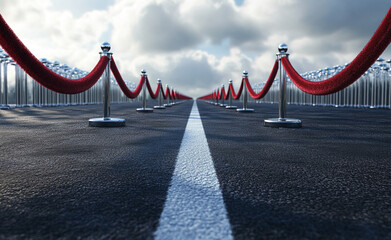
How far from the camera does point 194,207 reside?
1.57m

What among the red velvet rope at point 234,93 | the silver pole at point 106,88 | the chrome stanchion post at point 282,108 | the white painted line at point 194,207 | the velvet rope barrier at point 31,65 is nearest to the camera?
the white painted line at point 194,207

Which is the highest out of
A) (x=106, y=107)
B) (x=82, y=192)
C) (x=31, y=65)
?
(x=31, y=65)

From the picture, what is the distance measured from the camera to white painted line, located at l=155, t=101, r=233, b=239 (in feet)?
4.15

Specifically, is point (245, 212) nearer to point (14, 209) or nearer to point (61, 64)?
point (14, 209)

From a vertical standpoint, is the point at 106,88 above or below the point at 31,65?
below

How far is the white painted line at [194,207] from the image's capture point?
4.15ft

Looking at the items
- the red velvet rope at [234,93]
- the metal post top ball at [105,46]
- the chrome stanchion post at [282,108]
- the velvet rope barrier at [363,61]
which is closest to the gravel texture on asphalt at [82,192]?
the velvet rope barrier at [363,61]

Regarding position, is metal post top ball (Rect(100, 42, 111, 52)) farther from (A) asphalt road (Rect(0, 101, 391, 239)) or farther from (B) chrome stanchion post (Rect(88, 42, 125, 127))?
(A) asphalt road (Rect(0, 101, 391, 239))

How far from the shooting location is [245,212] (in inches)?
59.4

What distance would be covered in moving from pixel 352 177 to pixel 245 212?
1.20 meters

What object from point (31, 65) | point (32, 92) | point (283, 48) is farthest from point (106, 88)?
point (32, 92)

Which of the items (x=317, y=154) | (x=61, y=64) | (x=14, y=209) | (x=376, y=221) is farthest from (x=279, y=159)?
(x=61, y=64)

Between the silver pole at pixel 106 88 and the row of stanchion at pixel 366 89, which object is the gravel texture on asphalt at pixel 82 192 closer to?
the silver pole at pixel 106 88

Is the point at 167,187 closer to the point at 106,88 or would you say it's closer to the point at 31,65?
the point at 31,65
